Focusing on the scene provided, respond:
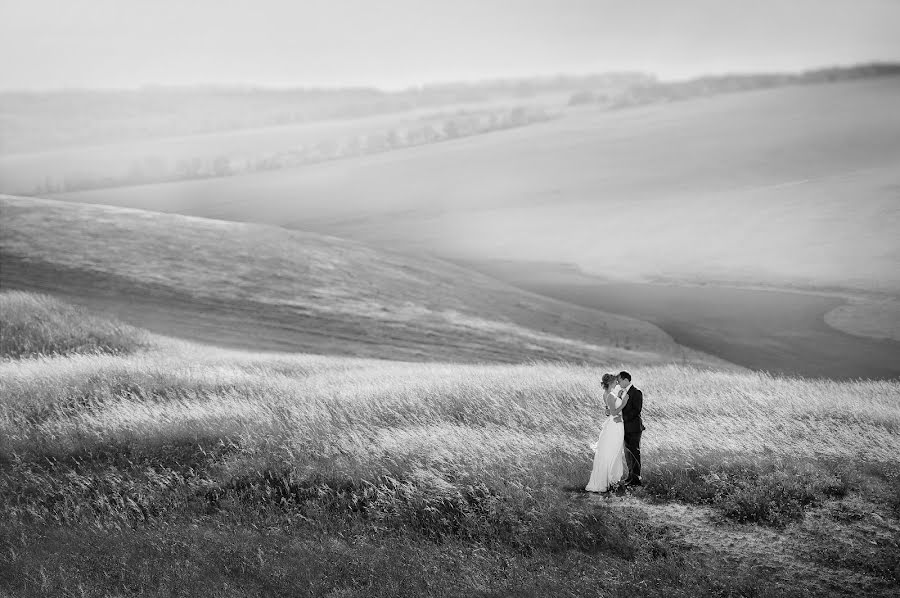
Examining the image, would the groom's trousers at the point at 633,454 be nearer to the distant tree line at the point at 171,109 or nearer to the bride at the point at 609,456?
the bride at the point at 609,456

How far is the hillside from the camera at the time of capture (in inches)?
679

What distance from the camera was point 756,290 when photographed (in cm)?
1470

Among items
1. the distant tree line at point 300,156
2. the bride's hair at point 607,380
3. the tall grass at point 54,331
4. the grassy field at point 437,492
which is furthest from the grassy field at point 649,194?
the bride's hair at point 607,380

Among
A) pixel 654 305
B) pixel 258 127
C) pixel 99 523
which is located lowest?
pixel 99 523

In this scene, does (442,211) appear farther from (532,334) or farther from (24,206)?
(24,206)

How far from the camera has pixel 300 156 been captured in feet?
71.2

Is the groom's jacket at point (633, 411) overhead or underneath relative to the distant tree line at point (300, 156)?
underneath

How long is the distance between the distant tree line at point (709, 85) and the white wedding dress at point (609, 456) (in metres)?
10.2

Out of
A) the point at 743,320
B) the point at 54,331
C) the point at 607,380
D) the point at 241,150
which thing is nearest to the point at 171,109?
the point at 241,150

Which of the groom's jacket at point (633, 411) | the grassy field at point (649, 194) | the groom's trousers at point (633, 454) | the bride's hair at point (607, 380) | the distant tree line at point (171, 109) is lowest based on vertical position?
the groom's trousers at point (633, 454)

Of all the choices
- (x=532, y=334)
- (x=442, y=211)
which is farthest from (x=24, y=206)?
(x=532, y=334)

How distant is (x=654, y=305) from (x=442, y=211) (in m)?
5.96

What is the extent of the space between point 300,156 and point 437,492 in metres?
15.4

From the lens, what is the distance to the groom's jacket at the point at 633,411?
25.4ft
